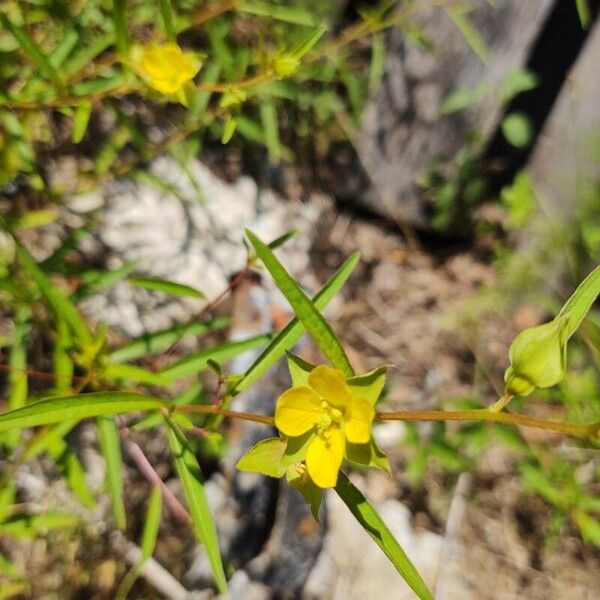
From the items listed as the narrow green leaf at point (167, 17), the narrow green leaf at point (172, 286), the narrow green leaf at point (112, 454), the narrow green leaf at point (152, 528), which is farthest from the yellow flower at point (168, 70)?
the narrow green leaf at point (152, 528)

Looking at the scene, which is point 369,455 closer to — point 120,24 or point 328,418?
point 328,418

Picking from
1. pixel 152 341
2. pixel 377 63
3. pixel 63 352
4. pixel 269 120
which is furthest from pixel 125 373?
pixel 377 63

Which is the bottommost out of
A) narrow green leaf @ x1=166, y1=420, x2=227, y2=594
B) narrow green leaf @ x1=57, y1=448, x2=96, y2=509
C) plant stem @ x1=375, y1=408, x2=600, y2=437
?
narrow green leaf @ x1=57, y1=448, x2=96, y2=509

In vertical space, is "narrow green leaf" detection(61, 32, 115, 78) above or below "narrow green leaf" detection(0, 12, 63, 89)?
below

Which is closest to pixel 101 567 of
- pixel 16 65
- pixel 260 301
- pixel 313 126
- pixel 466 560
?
pixel 260 301

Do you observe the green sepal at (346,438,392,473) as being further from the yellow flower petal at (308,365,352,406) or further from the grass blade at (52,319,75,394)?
the grass blade at (52,319,75,394)

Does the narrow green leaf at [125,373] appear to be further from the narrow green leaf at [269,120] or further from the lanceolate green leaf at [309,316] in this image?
the narrow green leaf at [269,120]

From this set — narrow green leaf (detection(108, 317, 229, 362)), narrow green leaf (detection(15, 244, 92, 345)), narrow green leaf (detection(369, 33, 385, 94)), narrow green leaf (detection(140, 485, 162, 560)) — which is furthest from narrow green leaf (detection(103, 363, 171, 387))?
narrow green leaf (detection(369, 33, 385, 94))
